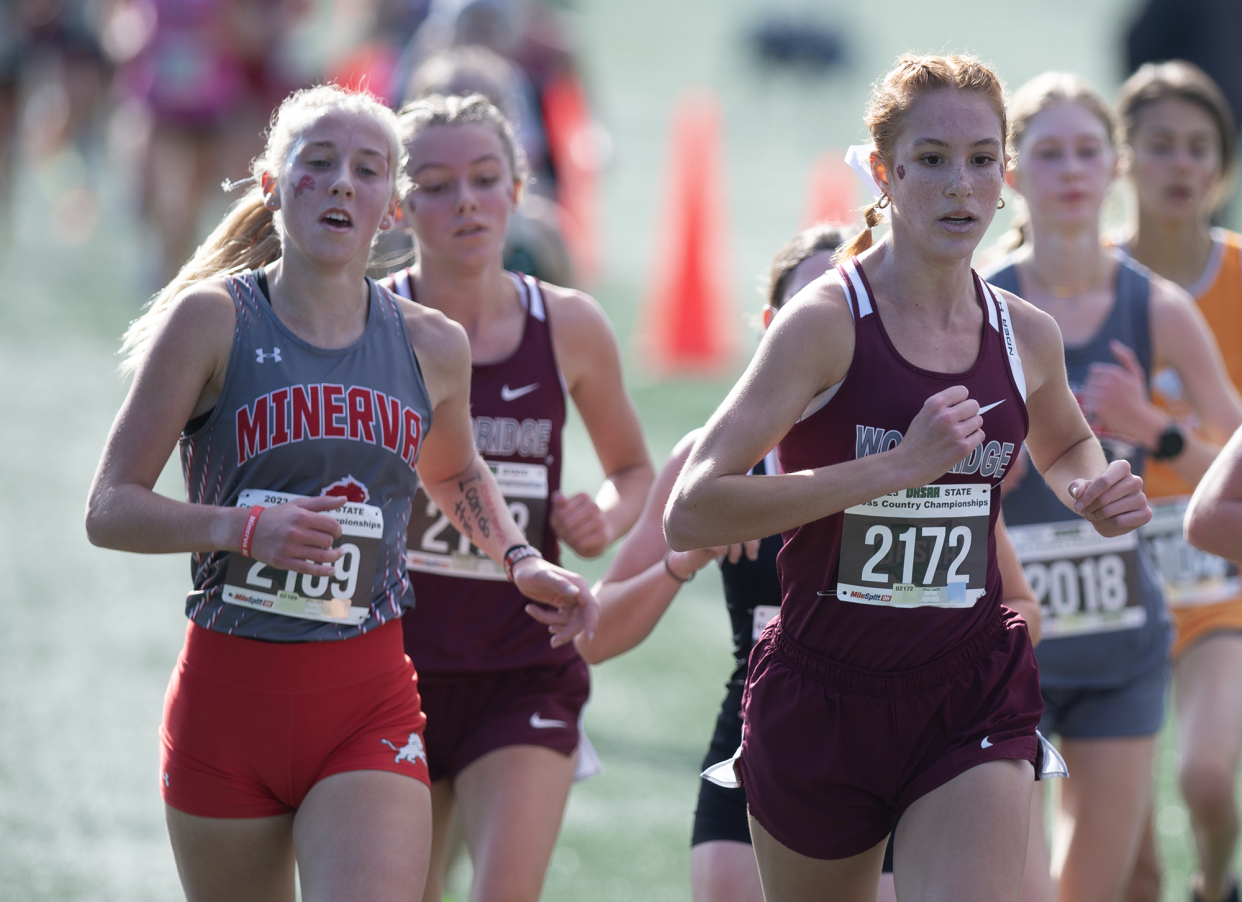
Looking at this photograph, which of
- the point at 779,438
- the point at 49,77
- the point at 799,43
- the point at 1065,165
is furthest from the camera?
the point at 799,43

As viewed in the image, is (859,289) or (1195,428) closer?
(859,289)

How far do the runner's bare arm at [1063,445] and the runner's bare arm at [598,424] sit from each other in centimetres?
109

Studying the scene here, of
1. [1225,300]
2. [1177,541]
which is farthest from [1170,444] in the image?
[1225,300]

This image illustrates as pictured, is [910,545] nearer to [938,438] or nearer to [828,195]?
[938,438]

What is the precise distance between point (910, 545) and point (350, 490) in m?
1.05

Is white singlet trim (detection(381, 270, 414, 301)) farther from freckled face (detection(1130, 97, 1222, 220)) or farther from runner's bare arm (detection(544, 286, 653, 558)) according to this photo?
freckled face (detection(1130, 97, 1222, 220))

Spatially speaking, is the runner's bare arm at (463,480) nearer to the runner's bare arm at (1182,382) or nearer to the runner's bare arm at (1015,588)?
the runner's bare arm at (1015,588)

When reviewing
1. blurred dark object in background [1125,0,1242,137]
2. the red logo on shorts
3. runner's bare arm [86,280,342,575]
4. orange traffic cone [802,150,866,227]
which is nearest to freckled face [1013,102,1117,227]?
the red logo on shorts

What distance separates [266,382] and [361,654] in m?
0.55

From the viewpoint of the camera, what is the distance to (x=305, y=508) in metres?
2.91

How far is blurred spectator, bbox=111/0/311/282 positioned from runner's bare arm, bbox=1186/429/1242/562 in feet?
31.4

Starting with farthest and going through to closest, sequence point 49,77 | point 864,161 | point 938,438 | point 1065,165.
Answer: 1. point 49,77
2. point 1065,165
3. point 864,161
4. point 938,438

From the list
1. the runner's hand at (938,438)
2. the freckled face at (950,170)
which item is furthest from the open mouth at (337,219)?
the runner's hand at (938,438)

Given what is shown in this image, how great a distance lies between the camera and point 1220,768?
4.39 m
